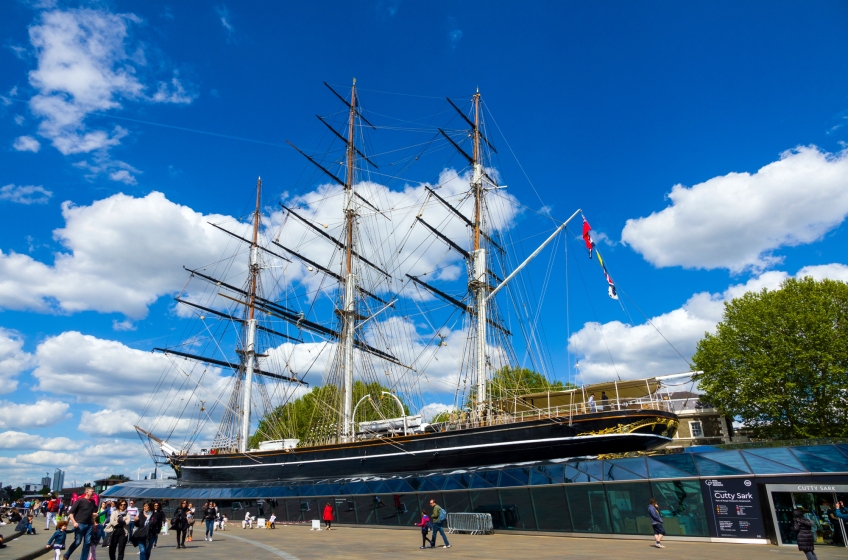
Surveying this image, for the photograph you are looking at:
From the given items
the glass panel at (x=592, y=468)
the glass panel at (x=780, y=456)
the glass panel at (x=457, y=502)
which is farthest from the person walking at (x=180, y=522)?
the glass panel at (x=780, y=456)

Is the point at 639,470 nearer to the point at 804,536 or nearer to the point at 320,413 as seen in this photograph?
the point at 804,536

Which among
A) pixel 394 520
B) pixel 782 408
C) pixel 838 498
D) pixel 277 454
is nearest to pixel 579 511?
pixel 838 498

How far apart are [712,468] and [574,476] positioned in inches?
181

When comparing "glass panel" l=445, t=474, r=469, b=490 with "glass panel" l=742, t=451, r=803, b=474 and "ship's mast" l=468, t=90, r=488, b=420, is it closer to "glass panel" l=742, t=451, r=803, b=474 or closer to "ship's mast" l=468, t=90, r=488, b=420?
"ship's mast" l=468, t=90, r=488, b=420

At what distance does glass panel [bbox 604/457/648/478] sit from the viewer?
1808 centimetres

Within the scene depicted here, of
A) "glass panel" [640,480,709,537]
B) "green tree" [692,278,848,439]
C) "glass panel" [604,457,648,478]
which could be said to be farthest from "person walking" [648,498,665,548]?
"green tree" [692,278,848,439]

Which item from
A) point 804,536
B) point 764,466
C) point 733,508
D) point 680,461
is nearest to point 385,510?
point 680,461

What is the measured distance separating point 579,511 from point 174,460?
40.9 m

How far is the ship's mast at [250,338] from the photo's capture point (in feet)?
146

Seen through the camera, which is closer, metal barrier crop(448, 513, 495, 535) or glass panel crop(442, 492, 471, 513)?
metal barrier crop(448, 513, 495, 535)

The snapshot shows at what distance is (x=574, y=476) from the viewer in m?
19.4

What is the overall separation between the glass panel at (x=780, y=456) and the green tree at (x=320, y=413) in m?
22.6

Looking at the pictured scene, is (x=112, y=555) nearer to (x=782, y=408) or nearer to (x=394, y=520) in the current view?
(x=394, y=520)

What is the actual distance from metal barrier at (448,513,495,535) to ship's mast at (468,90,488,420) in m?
8.61
